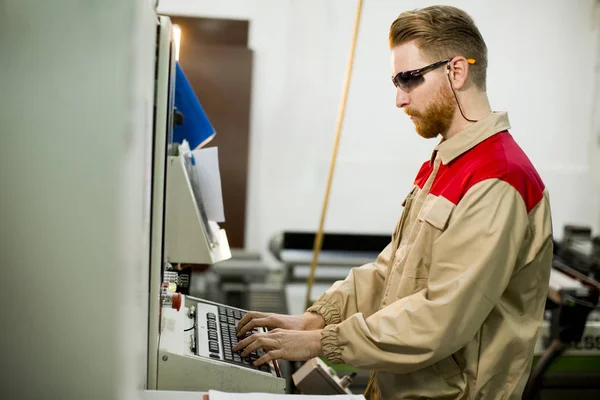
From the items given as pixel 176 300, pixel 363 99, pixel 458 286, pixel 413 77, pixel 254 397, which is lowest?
pixel 254 397

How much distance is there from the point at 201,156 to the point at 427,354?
77 cm

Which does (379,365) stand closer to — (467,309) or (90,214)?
(467,309)

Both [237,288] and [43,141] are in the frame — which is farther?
[237,288]

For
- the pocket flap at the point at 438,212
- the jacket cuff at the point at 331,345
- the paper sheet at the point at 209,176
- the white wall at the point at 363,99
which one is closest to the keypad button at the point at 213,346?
the jacket cuff at the point at 331,345

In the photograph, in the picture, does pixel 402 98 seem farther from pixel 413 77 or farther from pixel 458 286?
pixel 458 286

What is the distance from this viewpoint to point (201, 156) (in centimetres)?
168

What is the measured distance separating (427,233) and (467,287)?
0.53 ft

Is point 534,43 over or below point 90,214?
over

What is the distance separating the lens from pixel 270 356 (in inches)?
55.1

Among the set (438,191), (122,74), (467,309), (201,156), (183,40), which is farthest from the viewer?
(183,40)

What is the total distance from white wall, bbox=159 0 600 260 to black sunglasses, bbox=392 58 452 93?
2.92m

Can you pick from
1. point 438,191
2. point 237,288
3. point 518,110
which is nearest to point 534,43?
point 518,110

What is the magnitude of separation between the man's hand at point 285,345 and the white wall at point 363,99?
3.09 metres

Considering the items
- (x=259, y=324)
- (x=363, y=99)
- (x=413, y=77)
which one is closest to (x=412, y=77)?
(x=413, y=77)
